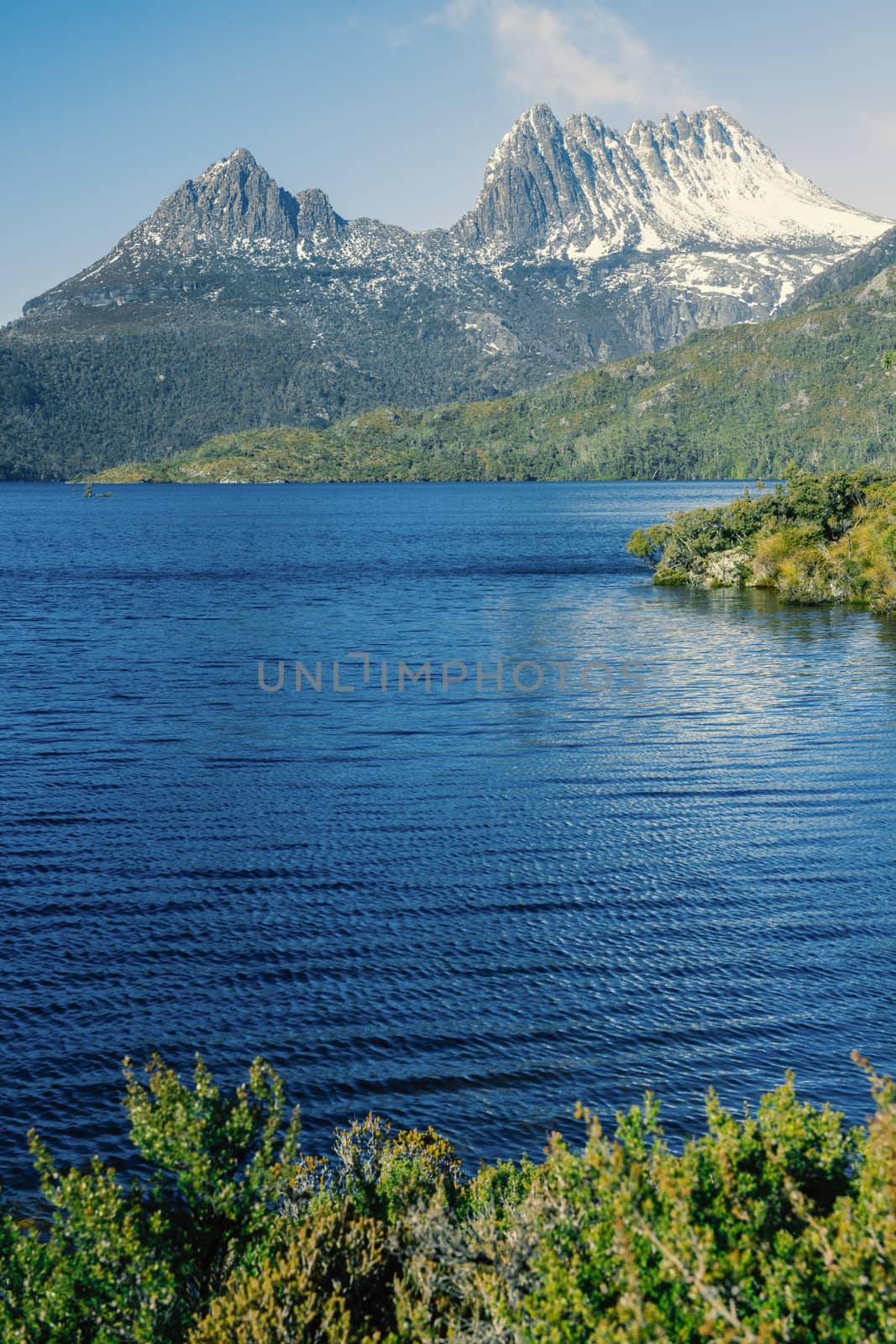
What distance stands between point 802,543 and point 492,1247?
78.4 metres

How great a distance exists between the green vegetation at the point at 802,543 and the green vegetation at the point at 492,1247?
6624cm

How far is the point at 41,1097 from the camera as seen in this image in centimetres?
1574

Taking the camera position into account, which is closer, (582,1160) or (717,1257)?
(717,1257)

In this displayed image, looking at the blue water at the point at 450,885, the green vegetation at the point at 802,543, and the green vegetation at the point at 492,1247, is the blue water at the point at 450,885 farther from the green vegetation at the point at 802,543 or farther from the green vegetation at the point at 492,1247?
the green vegetation at the point at 802,543

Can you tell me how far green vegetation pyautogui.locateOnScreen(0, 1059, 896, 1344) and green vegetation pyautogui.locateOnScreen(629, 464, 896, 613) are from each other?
6624 centimetres

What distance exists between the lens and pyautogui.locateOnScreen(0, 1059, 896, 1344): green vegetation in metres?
7.30

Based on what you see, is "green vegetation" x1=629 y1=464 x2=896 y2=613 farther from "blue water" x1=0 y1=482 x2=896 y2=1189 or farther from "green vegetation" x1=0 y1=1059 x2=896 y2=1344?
"green vegetation" x1=0 y1=1059 x2=896 y2=1344

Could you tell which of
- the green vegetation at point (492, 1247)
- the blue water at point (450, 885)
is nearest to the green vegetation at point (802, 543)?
the blue water at point (450, 885)

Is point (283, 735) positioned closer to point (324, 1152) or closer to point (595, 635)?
point (324, 1152)

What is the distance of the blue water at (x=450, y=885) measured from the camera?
54.0 feet

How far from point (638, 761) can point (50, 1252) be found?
2657 cm

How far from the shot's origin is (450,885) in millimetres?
23578

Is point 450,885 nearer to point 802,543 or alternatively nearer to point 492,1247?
point 492,1247

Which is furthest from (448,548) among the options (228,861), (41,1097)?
(41,1097)
